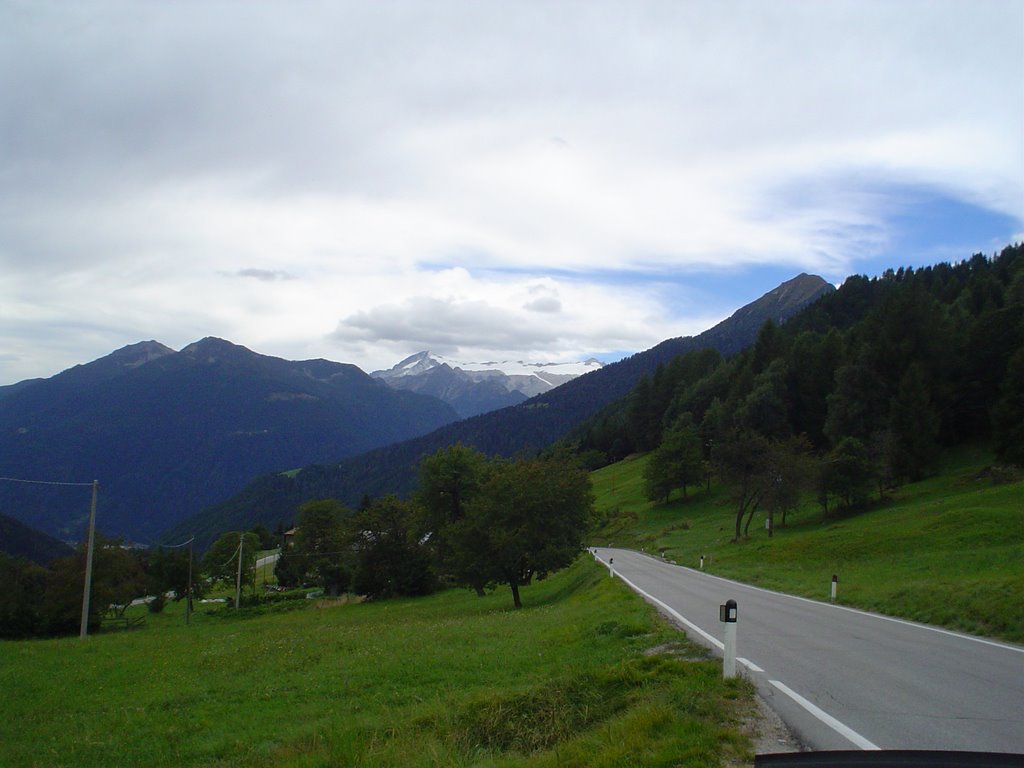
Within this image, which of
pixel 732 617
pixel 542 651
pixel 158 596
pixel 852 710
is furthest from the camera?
pixel 158 596

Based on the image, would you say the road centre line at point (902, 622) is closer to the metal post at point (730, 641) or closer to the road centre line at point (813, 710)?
the road centre line at point (813, 710)

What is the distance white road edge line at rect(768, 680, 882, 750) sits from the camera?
682 centimetres

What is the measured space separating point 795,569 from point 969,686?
26.4 m

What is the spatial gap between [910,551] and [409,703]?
28.4m

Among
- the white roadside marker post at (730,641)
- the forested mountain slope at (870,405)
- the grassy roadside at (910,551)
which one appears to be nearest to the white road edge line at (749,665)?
the white roadside marker post at (730,641)

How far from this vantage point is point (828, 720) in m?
7.79

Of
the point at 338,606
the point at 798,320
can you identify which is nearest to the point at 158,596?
the point at 338,606

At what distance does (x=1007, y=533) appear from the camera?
30.7 meters

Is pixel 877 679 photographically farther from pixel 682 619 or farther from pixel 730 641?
pixel 682 619

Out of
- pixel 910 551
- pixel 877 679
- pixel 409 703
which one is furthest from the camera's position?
pixel 910 551

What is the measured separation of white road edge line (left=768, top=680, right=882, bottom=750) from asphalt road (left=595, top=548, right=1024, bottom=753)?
1cm

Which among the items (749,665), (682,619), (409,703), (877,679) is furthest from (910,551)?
(409,703)

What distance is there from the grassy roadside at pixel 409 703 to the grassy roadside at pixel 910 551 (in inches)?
279

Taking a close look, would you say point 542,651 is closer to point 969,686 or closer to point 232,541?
point 969,686
